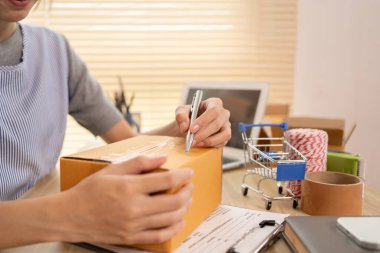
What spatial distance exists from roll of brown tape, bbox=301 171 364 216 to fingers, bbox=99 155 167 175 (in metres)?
0.33

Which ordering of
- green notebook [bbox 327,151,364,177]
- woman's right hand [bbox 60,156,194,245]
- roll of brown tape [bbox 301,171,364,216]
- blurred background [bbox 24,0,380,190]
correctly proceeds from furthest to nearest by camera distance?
blurred background [bbox 24,0,380,190] → green notebook [bbox 327,151,364,177] → roll of brown tape [bbox 301,171,364,216] → woman's right hand [bbox 60,156,194,245]

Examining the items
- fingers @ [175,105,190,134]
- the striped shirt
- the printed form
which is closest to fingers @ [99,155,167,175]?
the printed form

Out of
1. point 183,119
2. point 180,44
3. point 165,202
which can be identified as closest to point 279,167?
point 183,119

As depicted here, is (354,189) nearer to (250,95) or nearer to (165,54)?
(250,95)

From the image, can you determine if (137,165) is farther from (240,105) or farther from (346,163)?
(240,105)

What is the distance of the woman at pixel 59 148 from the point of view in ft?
1.49

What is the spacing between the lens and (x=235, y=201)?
0.77 metres

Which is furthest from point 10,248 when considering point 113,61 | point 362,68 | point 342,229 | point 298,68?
point 298,68

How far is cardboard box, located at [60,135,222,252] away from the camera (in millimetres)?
520

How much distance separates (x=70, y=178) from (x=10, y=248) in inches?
4.9

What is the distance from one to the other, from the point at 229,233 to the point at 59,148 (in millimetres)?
646

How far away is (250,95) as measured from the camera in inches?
49.9

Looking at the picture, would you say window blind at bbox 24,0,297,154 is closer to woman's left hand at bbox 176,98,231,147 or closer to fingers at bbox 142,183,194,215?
woman's left hand at bbox 176,98,231,147

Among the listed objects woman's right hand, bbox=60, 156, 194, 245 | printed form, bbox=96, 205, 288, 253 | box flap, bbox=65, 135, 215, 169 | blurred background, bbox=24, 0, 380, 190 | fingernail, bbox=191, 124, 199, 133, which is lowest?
printed form, bbox=96, 205, 288, 253
